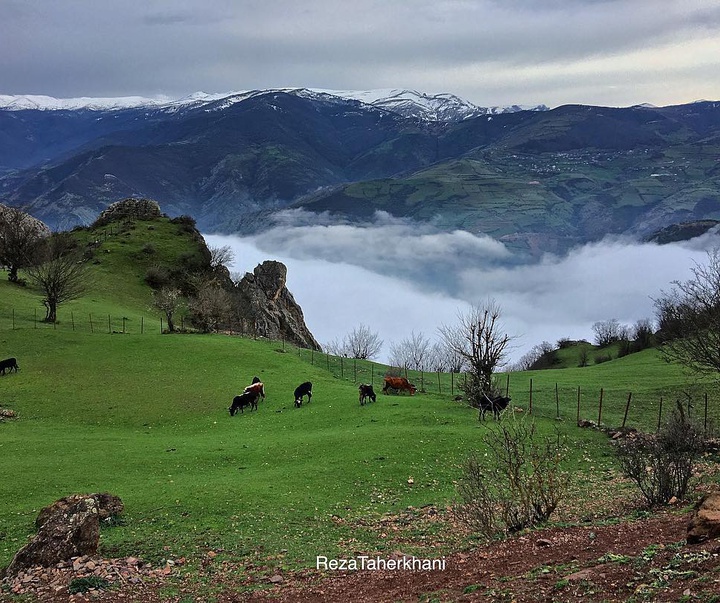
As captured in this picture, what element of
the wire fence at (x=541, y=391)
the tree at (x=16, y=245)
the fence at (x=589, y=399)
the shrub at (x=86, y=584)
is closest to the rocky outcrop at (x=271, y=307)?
the wire fence at (x=541, y=391)

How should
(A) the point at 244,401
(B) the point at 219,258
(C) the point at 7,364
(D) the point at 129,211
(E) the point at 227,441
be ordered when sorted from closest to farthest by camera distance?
1. (E) the point at 227,441
2. (A) the point at 244,401
3. (C) the point at 7,364
4. (B) the point at 219,258
5. (D) the point at 129,211

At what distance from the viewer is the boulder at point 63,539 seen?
52.7 feet

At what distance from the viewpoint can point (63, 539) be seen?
16.4 meters

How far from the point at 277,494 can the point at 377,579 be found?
31.2 feet

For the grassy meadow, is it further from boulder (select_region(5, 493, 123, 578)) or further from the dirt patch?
the dirt patch

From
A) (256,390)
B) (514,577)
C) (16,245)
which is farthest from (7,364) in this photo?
(16,245)

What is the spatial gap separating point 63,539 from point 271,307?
266 feet

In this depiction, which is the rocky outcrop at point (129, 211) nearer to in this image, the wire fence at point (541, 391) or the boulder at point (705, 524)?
the wire fence at point (541, 391)

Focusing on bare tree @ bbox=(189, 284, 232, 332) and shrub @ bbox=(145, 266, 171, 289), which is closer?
bare tree @ bbox=(189, 284, 232, 332)

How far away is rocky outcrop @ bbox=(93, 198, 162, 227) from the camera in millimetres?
131750

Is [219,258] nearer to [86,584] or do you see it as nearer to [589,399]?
[589,399]

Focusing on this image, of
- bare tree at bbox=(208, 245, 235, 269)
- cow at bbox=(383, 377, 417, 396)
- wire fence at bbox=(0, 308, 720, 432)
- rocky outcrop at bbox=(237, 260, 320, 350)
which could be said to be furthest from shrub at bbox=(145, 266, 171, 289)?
cow at bbox=(383, 377, 417, 396)

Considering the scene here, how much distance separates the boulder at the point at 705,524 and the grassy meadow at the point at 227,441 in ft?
30.2

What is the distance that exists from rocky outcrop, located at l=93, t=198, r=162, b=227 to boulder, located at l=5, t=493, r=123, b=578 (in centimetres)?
12593
